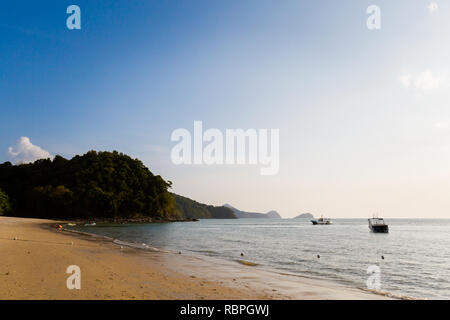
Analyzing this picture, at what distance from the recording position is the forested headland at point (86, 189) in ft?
428

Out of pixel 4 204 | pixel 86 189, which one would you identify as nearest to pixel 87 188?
pixel 86 189

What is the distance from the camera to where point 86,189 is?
13725 centimetres

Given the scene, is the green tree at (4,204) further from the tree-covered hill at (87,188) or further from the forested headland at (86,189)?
the tree-covered hill at (87,188)

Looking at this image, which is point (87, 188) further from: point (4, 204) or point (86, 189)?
point (4, 204)

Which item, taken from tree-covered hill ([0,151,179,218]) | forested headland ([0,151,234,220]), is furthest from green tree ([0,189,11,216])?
tree-covered hill ([0,151,179,218])

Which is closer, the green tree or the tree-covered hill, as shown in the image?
the green tree

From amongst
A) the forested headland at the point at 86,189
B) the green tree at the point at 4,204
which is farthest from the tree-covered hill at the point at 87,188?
the green tree at the point at 4,204

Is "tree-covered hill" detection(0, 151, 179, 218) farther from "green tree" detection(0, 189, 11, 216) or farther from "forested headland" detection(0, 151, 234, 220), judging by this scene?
"green tree" detection(0, 189, 11, 216)

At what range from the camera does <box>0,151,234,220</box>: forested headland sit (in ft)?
428
